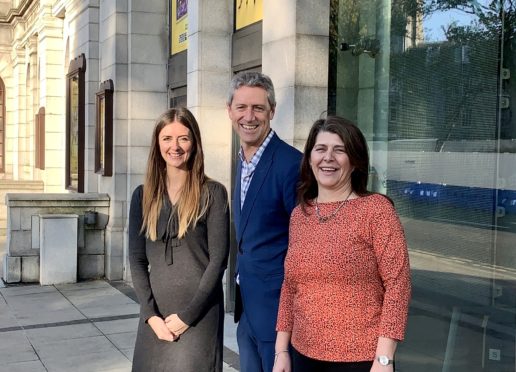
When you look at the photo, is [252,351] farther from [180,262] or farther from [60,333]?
[60,333]

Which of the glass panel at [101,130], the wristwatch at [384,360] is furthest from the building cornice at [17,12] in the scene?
the wristwatch at [384,360]

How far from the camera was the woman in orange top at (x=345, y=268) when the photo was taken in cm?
266

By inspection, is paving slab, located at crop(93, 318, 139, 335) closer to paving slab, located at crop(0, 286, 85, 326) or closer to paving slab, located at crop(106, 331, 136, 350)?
paving slab, located at crop(106, 331, 136, 350)

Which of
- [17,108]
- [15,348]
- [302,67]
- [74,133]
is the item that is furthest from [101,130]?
[17,108]

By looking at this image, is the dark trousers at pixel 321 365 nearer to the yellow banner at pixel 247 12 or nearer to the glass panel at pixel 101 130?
the yellow banner at pixel 247 12

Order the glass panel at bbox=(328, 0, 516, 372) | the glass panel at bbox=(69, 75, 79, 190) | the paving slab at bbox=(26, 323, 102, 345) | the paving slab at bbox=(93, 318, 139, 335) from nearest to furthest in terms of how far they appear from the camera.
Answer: the glass panel at bbox=(328, 0, 516, 372), the paving slab at bbox=(26, 323, 102, 345), the paving slab at bbox=(93, 318, 139, 335), the glass panel at bbox=(69, 75, 79, 190)

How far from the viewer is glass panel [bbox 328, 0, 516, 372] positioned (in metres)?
4.26

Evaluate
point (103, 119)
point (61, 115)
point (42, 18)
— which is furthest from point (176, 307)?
point (42, 18)

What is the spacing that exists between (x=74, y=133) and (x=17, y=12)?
11183mm

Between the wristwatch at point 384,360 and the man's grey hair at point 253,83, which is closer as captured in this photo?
the wristwatch at point 384,360

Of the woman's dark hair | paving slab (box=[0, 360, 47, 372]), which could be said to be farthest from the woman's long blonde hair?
paving slab (box=[0, 360, 47, 372])

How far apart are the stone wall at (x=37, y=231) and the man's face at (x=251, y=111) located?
26.3ft

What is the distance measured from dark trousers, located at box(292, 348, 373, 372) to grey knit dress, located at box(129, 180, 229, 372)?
778 mm

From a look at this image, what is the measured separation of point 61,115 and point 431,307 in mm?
14344
